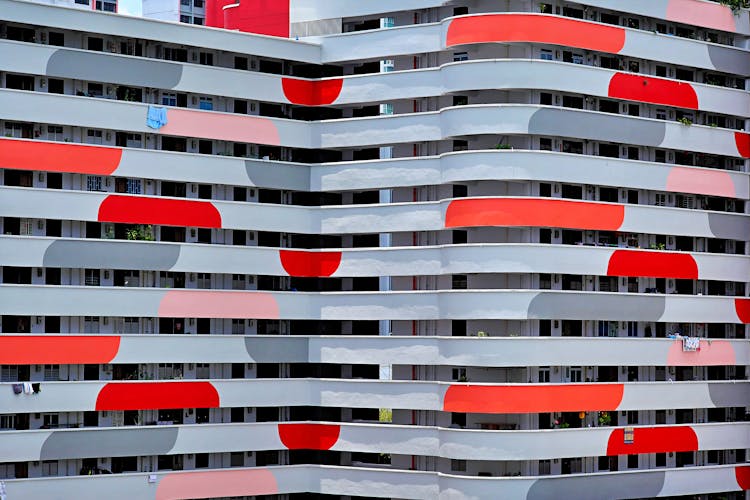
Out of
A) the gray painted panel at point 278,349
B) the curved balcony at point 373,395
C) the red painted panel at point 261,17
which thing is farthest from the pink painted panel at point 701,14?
the gray painted panel at point 278,349

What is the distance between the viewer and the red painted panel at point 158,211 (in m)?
78.8

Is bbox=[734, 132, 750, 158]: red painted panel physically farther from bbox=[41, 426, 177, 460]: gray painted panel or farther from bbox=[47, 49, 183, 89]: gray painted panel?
bbox=[41, 426, 177, 460]: gray painted panel

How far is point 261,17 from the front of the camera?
90.2m

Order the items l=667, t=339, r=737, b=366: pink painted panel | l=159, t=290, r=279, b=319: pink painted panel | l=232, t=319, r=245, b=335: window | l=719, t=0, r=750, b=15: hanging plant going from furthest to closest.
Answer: l=719, t=0, r=750, b=15: hanging plant < l=667, t=339, r=737, b=366: pink painted panel < l=232, t=319, r=245, b=335: window < l=159, t=290, r=279, b=319: pink painted panel

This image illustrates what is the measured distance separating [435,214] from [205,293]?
471 inches

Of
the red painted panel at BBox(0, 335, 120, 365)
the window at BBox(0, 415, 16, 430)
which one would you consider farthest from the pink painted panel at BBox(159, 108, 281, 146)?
the window at BBox(0, 415, 16, 430)

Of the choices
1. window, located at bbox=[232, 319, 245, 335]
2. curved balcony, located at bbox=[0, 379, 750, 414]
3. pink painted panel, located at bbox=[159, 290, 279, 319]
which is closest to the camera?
curved balcony, located at bbox=[0, 379, 750, 414]

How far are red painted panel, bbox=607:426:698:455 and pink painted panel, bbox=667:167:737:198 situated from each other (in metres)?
12.4

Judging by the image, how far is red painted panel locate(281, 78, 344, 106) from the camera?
85.7m

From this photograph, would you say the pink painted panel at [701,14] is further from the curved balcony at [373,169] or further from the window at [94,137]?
the window at [94,137]

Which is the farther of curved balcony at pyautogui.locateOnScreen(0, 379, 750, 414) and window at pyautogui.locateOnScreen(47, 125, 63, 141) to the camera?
window at pyautogui.locateOnScreen(47, 125, 63, 141)

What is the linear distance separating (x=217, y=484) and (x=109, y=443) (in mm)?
6411

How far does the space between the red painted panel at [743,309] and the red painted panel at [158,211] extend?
28.0 m

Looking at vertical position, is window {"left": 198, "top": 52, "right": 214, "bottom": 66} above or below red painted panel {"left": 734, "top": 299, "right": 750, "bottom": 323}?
above
